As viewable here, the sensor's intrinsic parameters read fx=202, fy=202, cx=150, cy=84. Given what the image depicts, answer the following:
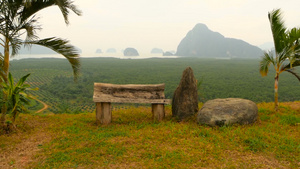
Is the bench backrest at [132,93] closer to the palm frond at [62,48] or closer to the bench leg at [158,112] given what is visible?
the bench leg at [158,112]

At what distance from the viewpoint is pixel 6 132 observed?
18.3ft

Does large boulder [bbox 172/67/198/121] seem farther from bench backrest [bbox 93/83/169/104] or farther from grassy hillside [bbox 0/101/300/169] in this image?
bench backrest [bbox 93/83/169/104]

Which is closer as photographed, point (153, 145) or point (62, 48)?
point (153, 145)

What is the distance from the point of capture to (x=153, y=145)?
4.72m

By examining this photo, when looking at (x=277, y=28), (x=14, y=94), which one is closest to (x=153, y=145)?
(x=14, y=94)

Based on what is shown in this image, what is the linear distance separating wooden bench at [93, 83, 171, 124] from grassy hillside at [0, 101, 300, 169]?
36 cm

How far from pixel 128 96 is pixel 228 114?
3.08 meters

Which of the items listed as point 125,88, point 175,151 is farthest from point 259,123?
point 125,88

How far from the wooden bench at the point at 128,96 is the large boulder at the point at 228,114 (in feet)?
4.03

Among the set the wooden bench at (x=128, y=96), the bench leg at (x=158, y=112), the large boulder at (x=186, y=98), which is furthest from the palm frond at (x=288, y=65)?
the bench leg at (x=158, y=112)

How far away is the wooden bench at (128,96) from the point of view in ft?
21.1

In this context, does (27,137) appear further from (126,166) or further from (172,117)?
(172,117)

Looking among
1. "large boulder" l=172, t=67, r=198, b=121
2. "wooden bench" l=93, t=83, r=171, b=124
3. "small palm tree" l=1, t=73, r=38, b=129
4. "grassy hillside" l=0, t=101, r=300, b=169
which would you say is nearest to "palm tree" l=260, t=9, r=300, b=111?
"grassy hillside" l=0, t=101, r=300, b=169

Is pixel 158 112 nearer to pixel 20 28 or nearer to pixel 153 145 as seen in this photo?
pixel 153 145
